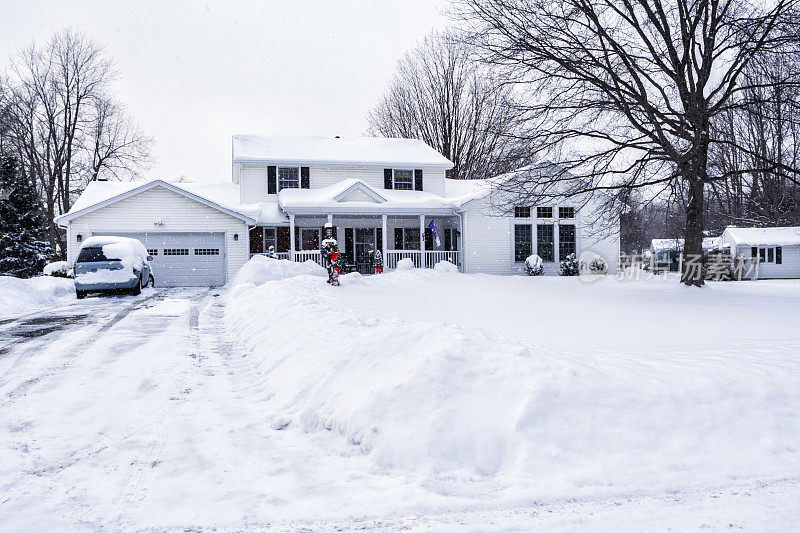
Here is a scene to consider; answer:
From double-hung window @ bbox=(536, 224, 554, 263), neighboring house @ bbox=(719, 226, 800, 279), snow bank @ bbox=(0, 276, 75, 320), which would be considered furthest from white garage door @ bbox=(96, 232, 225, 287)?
neighboring house @ bbox=(719, 226, 800, 279)

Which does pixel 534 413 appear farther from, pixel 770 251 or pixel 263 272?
pixel 770 251

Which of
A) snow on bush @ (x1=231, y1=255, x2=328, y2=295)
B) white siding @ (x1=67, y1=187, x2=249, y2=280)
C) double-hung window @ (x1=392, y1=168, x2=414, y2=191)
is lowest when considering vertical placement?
snow on bush @ (x1=231, y1=255, x2=328, y2=295)

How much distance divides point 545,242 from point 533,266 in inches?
86.3

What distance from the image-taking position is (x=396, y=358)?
15.8ft

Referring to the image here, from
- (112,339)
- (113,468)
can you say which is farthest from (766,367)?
(112,339)

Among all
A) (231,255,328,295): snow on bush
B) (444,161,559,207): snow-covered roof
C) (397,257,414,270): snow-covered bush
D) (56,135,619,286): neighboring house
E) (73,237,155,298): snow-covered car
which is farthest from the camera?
(56,135,619,286): neighboring house

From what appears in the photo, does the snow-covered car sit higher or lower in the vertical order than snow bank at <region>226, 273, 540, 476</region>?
higher

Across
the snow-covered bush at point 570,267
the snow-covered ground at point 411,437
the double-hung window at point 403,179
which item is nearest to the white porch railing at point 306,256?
the double-hung window at point 403,179

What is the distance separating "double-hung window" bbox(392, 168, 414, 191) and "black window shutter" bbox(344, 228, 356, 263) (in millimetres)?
3306

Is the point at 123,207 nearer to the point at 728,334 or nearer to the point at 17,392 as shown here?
the point at 17,392

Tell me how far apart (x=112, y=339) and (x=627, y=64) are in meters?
13.3

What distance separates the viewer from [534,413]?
3838 millimetres

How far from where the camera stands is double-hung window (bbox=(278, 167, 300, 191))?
1013 inches

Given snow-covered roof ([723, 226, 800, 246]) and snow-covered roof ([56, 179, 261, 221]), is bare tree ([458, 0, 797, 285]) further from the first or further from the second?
snow-covered roof ([723, 226, 800, 246])
